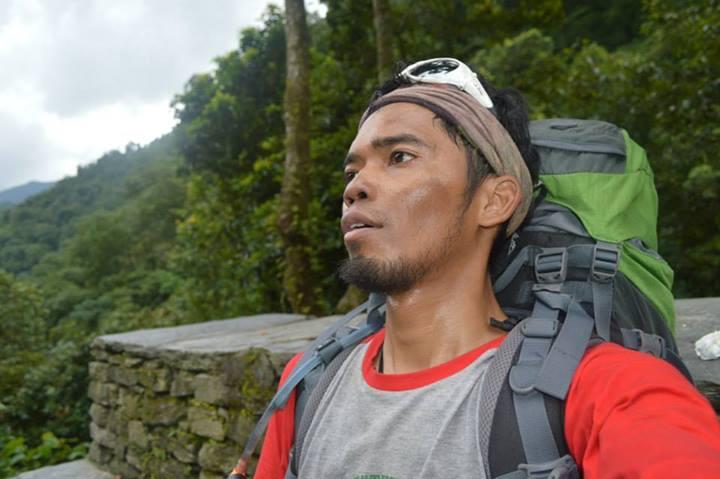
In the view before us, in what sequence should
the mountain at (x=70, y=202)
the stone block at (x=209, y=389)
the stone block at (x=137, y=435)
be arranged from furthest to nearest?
the mountain at (x=70, y=202) < the stone block at (x=137, y=435) < the stone block at (x=209, y=389)

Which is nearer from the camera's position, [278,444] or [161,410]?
[278,444]

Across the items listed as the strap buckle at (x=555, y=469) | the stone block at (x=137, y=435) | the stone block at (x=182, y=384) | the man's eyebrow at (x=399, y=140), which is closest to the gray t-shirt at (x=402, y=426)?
the strap buckle at (x=555, y=469)

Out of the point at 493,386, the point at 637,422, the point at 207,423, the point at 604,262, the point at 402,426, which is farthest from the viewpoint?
the point at 207,423

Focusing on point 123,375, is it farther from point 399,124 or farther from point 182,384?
point 399,124

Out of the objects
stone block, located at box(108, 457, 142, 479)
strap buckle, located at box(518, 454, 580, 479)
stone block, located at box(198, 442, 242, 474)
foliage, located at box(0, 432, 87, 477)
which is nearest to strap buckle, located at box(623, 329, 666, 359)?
strap buckle, located at box(518, 454, 580, 479)

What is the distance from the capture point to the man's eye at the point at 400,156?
1721mm

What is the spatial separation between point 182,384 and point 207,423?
0.41 metres

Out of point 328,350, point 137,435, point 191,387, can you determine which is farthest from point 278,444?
point 137,435

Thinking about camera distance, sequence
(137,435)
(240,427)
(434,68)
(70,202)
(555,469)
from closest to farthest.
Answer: (555,469), (434,68), (240,427), (137,435), (70,202)

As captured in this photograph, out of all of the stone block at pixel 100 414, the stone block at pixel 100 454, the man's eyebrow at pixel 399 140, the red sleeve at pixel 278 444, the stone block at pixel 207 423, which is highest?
the man's eyebrow at pixel 399 140

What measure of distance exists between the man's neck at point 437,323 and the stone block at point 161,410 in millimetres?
3133

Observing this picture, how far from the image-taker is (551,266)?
163cm

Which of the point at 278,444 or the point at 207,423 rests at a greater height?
the point at 278,444

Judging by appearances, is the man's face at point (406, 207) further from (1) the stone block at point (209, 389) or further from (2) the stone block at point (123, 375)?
(2) the stone block at point (123, 375)
